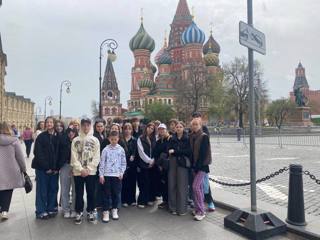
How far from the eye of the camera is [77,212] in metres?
5.33

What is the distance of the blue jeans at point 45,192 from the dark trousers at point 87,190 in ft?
1.89

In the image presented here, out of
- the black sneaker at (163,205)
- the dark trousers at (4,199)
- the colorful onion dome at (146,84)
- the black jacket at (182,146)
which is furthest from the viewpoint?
the colorful onion dome at (146,84)

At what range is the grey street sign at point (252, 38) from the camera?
4.54 metres

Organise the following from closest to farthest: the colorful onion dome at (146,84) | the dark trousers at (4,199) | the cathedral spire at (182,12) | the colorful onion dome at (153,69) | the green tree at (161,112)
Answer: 1. the dark trousers at (4,199)
2. the green tree at (161,112)
3. the colorful onion dome at (146,84)
4. the cathedral spire at (182,12)
5. the colorful onion dome at (153,69)

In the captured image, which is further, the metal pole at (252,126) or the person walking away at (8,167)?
the person walking away at (8,167)

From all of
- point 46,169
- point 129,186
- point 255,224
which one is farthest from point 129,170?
point 255,224

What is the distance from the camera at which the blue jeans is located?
5.45m

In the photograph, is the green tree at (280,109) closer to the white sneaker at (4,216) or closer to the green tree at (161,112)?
the green tree at (161,112)

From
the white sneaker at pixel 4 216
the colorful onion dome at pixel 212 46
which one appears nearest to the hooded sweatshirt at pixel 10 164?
the white sneaker at pixel 4 216

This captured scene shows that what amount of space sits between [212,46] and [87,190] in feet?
258

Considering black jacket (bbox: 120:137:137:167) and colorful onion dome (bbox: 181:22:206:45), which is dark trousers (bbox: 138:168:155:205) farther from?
colorful onion dome (bbox: 181:22:206:45)

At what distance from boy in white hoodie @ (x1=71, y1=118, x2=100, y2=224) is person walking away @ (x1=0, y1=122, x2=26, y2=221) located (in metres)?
1.10

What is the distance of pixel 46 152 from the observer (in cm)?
541

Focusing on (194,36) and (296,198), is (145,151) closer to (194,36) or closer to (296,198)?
(296,198)
